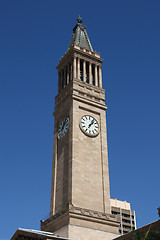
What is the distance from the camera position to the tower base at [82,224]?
40.8 m

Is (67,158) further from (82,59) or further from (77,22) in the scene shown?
(77,22)

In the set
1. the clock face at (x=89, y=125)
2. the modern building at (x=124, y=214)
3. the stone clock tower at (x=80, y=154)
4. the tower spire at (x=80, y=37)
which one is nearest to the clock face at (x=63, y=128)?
the stone clock tower at (x=80, y=154)

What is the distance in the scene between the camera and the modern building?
4430 inches

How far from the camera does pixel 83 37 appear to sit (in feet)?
204

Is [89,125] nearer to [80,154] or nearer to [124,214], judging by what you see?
[80,154]

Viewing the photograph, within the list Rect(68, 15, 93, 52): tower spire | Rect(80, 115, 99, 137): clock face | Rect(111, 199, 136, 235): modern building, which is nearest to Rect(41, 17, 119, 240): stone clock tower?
Rect(80, 115, 99, 137): clock face

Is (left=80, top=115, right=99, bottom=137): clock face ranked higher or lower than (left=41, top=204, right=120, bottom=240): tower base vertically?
higher

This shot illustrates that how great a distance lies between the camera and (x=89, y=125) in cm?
5044

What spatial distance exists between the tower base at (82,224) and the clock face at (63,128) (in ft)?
40.1

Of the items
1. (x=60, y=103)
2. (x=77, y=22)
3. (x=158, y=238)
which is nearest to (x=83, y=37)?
(x=77, y=22)

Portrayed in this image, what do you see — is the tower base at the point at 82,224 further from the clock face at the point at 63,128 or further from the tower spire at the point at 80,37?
the tower spire at the point at 80,37

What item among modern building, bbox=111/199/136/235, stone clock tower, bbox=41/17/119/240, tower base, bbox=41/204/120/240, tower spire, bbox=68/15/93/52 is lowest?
tower base, bbox=41/204/120/240

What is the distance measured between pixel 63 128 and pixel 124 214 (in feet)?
238

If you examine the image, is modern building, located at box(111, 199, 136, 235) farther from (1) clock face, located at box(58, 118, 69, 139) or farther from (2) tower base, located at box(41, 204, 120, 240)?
(2) tower base, located at box(41, 204, 120, 240)
